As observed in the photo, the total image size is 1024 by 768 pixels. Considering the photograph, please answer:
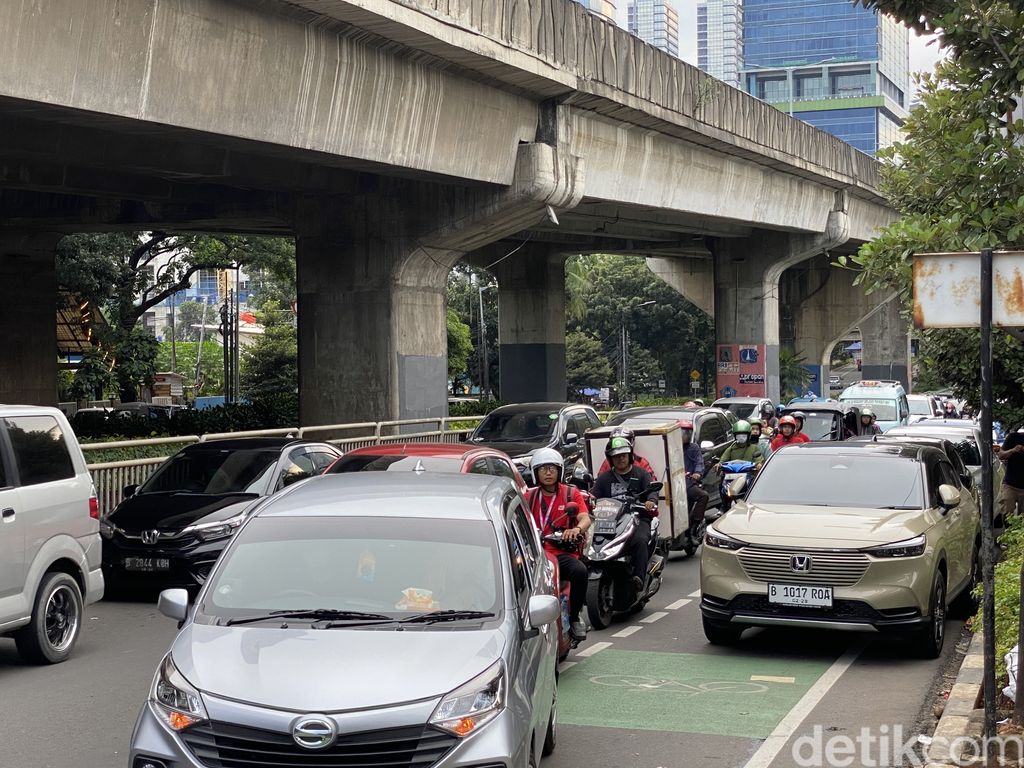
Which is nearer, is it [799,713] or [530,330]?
[799,713]

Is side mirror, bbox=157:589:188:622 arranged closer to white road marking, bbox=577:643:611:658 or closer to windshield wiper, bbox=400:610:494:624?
windshield wiper, bbox=400:610:494:624

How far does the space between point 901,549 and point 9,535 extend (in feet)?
21.6

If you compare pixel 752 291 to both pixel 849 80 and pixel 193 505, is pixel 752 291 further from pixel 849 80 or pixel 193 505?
pixel 849 80

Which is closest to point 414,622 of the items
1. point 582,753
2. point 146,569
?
point 582,753

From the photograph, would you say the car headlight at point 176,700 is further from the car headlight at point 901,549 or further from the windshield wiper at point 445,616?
A: the car headlight at point 901,549

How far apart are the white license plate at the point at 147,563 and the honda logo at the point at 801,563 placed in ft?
20.4

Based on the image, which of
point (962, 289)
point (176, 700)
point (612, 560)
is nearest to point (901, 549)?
point (612, 560)

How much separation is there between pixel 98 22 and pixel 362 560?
10.2 meters

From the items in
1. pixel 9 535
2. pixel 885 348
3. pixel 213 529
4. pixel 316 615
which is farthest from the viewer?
pixel 885 348

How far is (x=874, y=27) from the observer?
190 meters

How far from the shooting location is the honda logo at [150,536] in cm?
1296

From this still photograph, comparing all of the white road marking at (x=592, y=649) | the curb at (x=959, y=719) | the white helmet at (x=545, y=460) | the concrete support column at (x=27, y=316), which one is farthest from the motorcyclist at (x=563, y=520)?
the concrete support column at (x=27, y=316)

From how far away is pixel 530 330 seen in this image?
49250mm

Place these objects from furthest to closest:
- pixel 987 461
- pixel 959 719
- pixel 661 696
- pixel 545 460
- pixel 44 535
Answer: pixel 44 535, pixel 545 460, pixel 661 696, pixel 959 719, pixel 987 461
